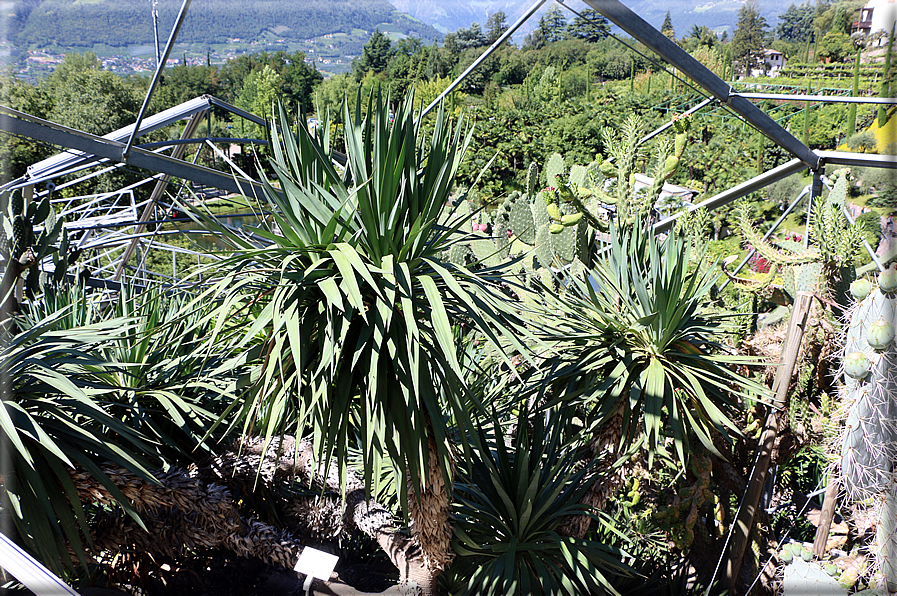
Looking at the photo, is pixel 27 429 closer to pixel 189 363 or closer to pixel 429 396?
pixel 189 363

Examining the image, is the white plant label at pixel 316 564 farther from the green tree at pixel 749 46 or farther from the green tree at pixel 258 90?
the green tree at pixel 749 46

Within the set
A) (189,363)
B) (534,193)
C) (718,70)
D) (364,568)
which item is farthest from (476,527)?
(718,70)

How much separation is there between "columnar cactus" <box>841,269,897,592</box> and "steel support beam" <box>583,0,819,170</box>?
4.01ft

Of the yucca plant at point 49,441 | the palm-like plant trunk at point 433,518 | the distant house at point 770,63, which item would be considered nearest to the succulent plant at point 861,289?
the palm-like plant trunk at point 433,518

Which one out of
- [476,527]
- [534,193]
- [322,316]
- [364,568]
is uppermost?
[534,193]

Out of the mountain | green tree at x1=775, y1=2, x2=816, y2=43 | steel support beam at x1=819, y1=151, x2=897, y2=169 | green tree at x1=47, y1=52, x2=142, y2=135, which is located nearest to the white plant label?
the mountain

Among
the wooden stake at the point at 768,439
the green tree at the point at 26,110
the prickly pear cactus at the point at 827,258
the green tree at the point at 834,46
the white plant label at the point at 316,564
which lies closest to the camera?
the white plant label at the point at 316,564

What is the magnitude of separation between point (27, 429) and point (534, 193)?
363cm

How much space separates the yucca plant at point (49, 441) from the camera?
2014mm

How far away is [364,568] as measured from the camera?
11.4 feet

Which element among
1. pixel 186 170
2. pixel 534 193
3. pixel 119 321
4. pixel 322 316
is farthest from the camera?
pixel 534 193

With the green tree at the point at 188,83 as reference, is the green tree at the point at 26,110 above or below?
below

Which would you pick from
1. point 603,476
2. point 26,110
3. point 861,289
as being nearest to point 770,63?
point 26,110

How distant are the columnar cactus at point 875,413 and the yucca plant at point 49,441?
9.73 feet
